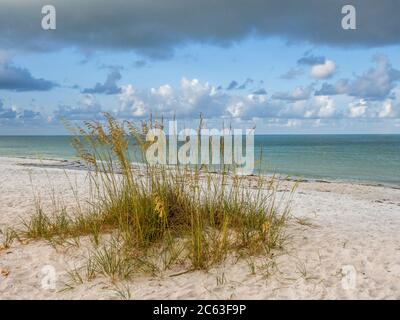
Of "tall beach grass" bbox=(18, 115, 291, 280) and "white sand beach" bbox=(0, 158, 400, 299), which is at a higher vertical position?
"tall beach grass" bbox=(18, 115, 291, 280)

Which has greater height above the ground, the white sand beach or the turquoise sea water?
the white sand beach

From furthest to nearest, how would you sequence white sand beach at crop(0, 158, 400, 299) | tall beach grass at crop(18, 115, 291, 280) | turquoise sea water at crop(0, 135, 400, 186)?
turquoise sea water at crop(0, 135, 400, 186) < tall beach grass at crop(18, 115, 291, 280) < white sand beach at crop(0, 158, 400, 299)

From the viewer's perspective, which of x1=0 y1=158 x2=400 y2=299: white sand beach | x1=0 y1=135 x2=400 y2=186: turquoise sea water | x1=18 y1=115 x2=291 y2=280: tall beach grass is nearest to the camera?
x1=0 y1=158 x2=400 y2=299: white sand beach

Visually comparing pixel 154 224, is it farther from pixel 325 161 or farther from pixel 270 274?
pixel 325 161

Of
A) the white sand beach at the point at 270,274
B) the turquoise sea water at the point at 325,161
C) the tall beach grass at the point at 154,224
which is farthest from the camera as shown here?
the turquoise sea water at the point at 325,161

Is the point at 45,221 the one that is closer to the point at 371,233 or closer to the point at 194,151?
the point at 194,151

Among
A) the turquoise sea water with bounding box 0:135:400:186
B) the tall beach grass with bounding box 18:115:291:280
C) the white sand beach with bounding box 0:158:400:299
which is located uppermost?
the tall beach grass with bounding box 18:115:291:280

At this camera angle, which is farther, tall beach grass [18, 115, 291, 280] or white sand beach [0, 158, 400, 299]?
tall beach grass [18, 115, 291, 280]

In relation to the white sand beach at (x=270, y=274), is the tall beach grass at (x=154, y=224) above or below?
above

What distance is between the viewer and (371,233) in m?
7.15

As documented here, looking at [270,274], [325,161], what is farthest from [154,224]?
[325,161]

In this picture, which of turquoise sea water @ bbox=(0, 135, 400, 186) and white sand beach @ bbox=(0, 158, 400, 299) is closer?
white sand beach @ bbox=(0, 158, 400, 299)

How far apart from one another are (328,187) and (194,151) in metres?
14.4
